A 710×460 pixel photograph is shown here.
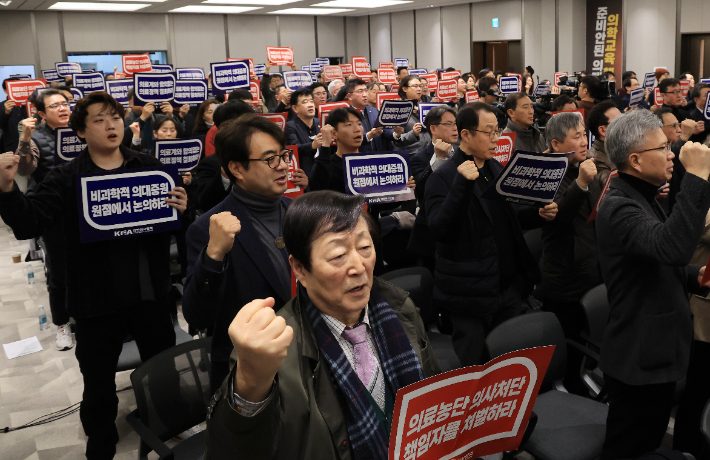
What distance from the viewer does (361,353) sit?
4.88 ft

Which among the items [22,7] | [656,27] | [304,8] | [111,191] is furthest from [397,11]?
[111,191]

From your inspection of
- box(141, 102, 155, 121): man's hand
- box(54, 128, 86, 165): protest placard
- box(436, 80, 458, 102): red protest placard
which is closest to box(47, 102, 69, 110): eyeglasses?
→ box(54, 128, 86, 165): protest placard

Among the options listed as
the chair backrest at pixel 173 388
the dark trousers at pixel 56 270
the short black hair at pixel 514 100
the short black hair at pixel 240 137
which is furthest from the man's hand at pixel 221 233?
the short black hair at pixel 514 100

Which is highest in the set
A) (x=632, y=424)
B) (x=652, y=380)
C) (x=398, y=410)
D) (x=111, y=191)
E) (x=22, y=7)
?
(x=22, y=7)

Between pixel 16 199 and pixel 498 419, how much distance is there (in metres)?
1.99

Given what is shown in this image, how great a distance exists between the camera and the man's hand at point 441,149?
12.7 ft

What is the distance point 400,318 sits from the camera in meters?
1.56

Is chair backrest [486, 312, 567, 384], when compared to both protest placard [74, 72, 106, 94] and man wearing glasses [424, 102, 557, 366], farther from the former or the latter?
protest placard [74, 72, 106, 94]

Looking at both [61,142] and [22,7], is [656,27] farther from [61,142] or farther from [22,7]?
[22,7]

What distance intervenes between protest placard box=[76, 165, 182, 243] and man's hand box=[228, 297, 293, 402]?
174cm

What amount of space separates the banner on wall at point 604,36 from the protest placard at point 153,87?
13869 millimetres

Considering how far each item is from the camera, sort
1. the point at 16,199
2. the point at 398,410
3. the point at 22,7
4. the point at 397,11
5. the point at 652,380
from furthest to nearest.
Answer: the point at 397,11 < the point at 22,7 < the point at 16,199 < the point at 652,380 < the point at 398,410

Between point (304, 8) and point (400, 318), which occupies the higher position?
point (304, 8)

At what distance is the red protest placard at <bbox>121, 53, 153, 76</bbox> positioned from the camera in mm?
11781
